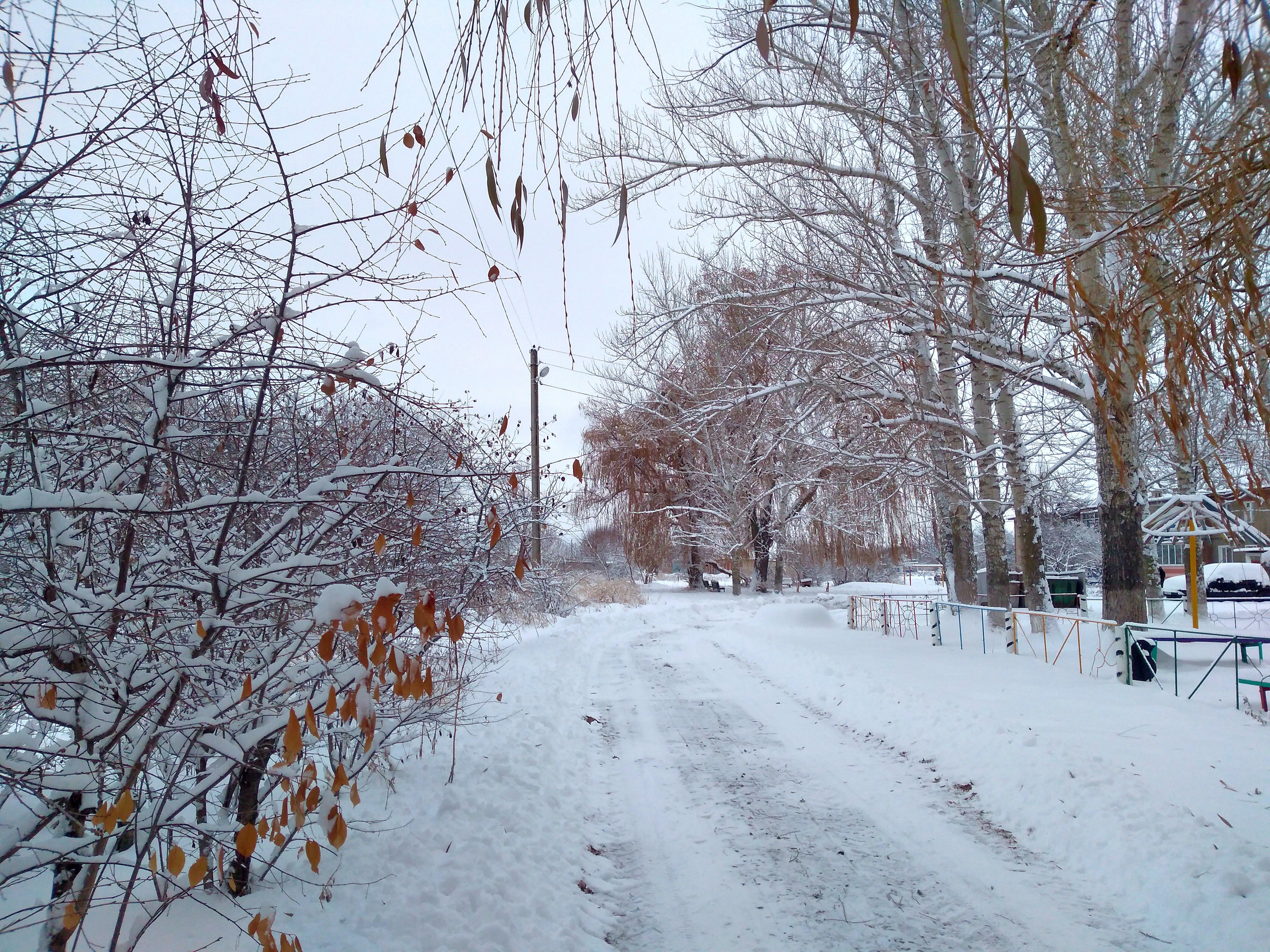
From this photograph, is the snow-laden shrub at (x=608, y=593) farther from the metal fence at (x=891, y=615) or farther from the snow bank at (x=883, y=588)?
the snow bank at (x=883, y=588)

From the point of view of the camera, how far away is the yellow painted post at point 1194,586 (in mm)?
11766

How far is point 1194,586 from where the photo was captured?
12242 mm

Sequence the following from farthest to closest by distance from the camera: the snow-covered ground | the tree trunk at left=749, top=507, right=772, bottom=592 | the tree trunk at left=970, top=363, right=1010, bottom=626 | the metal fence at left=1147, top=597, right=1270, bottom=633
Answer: the tree trunk at left=749, top=507, right=772, bottom=592, the metal fence at left=1147, top=597, right=1270, bottom=633, the tree trunk at left=970, top=363, right=1010, bottom=626, the snow-covered ground

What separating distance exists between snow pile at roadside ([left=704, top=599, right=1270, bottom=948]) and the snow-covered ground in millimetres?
21

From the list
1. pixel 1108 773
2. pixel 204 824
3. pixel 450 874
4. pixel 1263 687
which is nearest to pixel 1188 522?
pixel 1263 687

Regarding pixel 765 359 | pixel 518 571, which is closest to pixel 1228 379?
pixel 518 571

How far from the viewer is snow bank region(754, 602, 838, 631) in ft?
59.7

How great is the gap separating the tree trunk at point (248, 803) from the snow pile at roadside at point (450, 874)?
0.08 m

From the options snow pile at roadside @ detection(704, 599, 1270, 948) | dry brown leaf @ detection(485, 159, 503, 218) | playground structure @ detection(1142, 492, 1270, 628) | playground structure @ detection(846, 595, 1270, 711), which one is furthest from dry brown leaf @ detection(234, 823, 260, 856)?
playground structure @ detection(1142, 492, 1270, 628)

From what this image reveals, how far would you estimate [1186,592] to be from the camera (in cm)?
1925

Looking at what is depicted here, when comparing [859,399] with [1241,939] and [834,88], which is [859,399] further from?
[1241,939]

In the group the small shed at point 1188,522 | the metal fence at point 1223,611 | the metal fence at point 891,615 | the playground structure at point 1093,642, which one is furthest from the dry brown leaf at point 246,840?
the metal fence at point 891,615

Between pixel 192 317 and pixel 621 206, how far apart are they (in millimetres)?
1631

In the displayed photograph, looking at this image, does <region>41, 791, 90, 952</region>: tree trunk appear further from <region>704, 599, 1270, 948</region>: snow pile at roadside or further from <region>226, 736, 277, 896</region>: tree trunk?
<region>704, 599, 1270, 948</region>: snow pile at roadside
